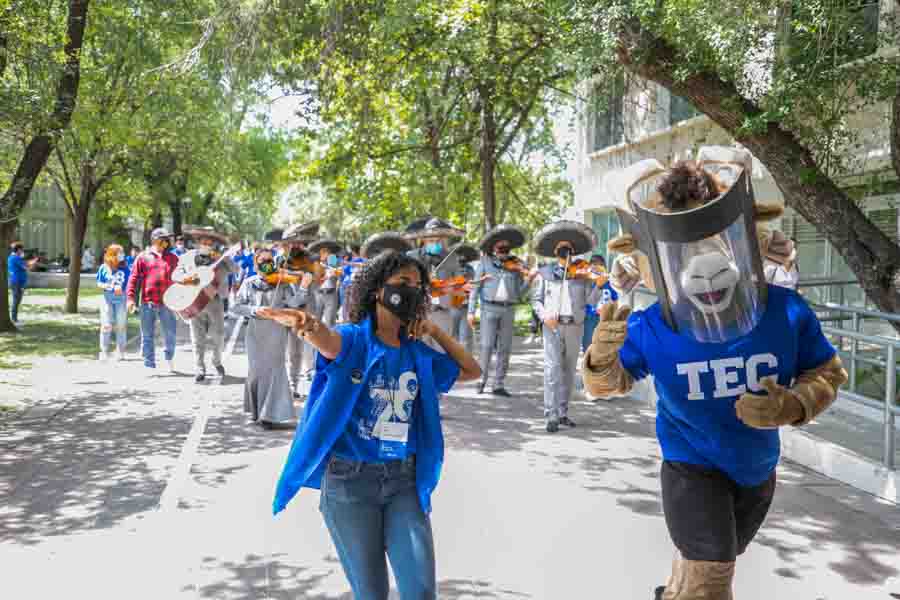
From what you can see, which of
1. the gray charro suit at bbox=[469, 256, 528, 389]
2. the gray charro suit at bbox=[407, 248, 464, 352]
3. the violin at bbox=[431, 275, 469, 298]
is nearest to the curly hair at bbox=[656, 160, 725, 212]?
the violin at bbox=[431, 275, 469, 298]

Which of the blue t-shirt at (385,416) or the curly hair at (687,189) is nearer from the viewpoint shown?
the curly hair at (687,189)

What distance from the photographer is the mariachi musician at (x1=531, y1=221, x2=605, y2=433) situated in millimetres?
9117

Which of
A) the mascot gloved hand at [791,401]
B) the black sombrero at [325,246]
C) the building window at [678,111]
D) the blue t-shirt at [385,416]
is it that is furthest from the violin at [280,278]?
the building window at [678,111]

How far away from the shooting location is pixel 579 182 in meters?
23.5

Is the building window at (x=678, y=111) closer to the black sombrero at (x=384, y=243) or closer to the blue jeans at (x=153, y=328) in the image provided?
the black sombrero at (x=384, y=243)

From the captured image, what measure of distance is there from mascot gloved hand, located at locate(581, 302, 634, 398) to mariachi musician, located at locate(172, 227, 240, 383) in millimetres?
7396

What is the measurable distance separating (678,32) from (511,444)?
3998mm

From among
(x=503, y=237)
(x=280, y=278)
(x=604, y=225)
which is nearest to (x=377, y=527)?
(x=280, y=278)

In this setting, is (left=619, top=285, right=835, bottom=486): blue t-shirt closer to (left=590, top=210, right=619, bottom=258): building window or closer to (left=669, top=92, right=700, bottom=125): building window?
(left=669, top=92, right=700, bottom=125): building window

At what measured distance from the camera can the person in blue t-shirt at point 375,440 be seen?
128 inches

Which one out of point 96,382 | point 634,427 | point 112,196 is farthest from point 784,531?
point 112,196

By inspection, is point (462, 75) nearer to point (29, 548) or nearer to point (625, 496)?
point (625, 496)

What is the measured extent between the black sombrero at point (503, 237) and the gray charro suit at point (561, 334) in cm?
180

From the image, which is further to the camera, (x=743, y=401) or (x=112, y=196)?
(x=112, y=196)
